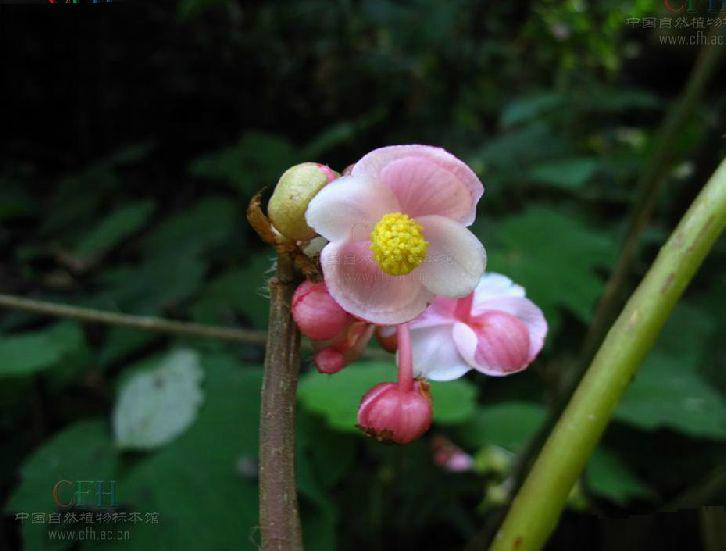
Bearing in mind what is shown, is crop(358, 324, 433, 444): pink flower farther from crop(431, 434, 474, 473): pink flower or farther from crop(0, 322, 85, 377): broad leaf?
crop(431, 434, 474, 473): pink flower

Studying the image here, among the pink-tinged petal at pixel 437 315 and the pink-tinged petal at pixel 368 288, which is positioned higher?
the pink-tinged petal at pixel 368 288

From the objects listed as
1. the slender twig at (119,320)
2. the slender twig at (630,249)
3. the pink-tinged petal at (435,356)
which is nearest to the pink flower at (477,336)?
the pink-tinged petal at (435,356)

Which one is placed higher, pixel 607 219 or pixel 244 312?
pixel 244 312

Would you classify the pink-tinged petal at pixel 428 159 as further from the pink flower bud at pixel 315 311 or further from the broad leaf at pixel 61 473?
the broad leaf at pixel 61 473

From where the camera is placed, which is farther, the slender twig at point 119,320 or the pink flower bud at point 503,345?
the slender twig at point 119,320

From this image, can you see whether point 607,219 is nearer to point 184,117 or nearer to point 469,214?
point 184,117

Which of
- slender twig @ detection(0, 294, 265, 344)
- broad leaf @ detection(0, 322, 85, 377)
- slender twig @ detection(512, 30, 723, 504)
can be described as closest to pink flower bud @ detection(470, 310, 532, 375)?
slender twig @ detection(512, 30, 723, 504)

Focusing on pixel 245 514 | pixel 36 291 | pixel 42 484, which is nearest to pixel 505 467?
pixel 245 514

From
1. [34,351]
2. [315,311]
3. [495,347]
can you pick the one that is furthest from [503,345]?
[34,351]
